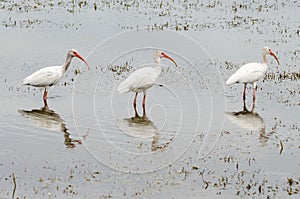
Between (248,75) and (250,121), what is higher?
(248,75)

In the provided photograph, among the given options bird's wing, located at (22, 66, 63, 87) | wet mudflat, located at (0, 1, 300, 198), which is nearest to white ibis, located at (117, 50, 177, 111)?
wet mudflat, located at (0, 1, 300, 198)

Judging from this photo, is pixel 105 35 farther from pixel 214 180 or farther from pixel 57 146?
pixel 214 180

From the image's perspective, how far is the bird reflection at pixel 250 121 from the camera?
48.9ft

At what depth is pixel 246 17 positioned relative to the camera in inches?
1284

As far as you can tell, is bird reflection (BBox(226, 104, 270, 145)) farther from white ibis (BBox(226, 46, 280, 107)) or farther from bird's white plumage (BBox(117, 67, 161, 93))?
bird's white plumage (BBox(117, 67, 161, 93))

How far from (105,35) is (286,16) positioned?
10.7 meters

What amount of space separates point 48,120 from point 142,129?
220 cm

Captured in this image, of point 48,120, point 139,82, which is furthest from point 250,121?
point 48,120

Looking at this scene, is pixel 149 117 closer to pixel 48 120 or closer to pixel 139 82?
pixel 139 82

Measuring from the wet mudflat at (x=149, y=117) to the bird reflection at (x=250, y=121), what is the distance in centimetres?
3

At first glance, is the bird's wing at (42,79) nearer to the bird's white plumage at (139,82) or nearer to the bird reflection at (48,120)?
the bird reflection at (48,120)

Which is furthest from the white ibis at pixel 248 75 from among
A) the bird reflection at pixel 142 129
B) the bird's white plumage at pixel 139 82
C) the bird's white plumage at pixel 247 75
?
the bird reflection at pixel 142 129

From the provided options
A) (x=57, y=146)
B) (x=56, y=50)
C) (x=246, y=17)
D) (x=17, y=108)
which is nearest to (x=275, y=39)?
(x=246, y=17)

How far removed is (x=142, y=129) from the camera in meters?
15.2
